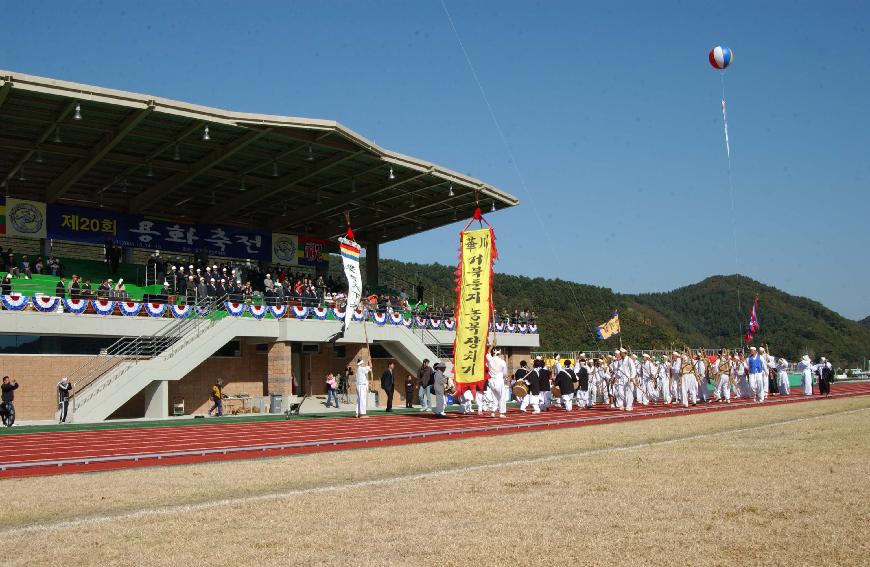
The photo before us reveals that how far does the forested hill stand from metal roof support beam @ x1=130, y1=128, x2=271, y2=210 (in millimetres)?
39379

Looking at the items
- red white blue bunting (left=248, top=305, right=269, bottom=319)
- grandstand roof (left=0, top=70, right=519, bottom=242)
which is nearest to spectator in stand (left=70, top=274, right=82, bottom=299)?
grandstand roof (left=0, top=70, right=519, bottom=242)

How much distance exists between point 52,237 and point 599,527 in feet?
108

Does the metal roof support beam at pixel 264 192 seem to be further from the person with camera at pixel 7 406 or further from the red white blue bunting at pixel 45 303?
the person with camera at pixel 7 406

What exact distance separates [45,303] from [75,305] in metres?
0.95

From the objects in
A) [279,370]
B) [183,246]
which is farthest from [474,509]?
[183,246]

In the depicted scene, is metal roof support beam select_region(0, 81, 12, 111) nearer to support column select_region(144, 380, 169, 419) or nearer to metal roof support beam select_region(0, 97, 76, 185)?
metal roof support beam select_region(0, 97, 76, 185)

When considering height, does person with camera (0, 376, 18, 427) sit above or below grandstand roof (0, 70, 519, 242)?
below

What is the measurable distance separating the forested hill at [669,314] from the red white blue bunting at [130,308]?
4556cm

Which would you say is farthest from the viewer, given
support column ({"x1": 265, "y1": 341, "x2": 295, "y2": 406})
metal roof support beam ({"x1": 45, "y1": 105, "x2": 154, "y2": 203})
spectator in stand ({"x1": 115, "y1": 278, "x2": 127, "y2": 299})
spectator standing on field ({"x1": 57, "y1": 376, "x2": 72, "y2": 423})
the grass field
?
support column ({"x1": 265, "y1": 341, "x2": 295, "y2": 406})

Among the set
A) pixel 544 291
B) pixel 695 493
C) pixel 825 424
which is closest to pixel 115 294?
pixel 825 424

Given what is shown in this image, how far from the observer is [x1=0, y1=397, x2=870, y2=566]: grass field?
616 centimetres

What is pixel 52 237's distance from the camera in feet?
114

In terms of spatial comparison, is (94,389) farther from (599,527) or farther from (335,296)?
(599,527)

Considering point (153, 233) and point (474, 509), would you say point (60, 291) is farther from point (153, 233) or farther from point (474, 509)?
point (474, 509)
